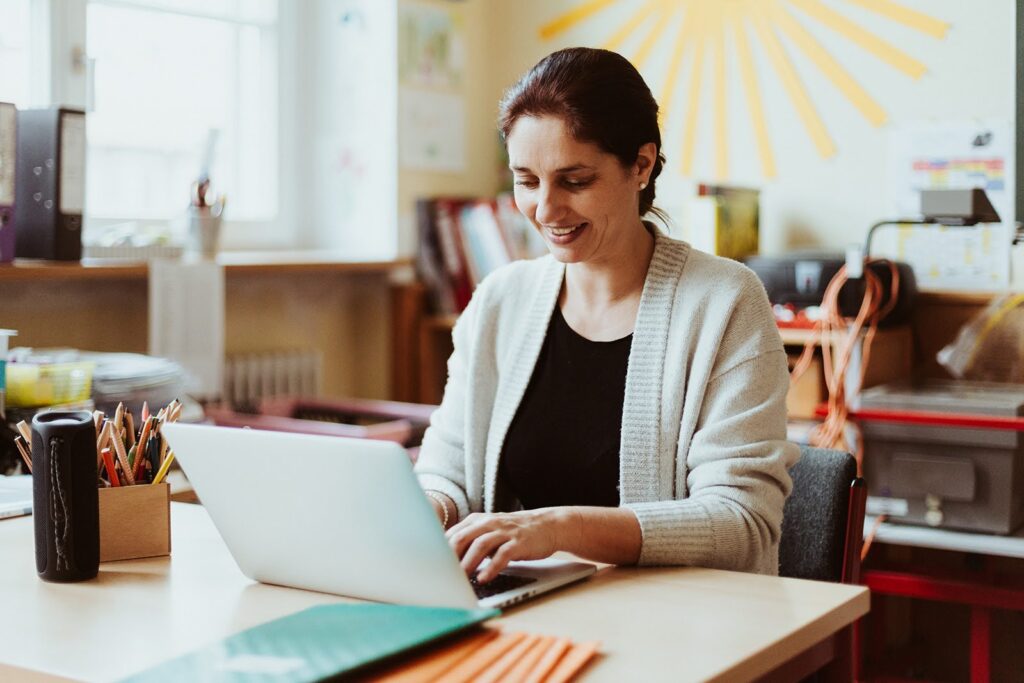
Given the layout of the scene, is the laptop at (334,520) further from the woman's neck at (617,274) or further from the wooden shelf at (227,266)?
the wooden shelf at (227,266)

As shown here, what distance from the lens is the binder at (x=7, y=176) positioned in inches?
89.6

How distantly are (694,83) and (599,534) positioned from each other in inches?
81.1

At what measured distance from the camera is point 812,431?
2504 mm

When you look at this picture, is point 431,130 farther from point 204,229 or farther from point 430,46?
point 204,229

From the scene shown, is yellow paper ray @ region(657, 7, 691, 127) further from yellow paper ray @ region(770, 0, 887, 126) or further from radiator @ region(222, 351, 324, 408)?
radiator @ region(222, 351, 324, 408)

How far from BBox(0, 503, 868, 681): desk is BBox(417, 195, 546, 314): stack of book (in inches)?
74.6

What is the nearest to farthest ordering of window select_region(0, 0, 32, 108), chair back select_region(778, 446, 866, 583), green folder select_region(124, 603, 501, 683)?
green folder select_region(124, 603, 501, 683) → chair back select_region(778, 446, 866, 583) → window select_region(0, 0, 32, 108)

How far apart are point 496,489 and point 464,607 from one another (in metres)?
0.59

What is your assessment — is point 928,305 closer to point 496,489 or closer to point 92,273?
point 496,489

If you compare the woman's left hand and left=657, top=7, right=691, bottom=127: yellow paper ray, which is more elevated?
left=657, top=7, right=691, bottom=127: yellow paper ray

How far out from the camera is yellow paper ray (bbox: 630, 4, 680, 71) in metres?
3.21

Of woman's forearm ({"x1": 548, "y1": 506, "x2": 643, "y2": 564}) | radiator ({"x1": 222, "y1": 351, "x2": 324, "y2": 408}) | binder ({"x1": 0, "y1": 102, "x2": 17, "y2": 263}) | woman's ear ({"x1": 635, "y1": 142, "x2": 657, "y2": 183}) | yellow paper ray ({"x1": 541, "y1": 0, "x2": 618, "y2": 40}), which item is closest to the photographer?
woman's forearm ({"x1": 548, "y1": 506, "x2": 643, "y2": 564})

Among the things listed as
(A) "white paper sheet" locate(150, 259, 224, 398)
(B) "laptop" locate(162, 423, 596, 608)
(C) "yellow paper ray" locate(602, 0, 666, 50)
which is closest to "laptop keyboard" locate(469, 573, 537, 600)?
(B) "laptop" locate(162, 423, 596, 608)

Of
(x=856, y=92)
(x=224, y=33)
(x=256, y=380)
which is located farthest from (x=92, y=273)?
(x=856, y=92)
